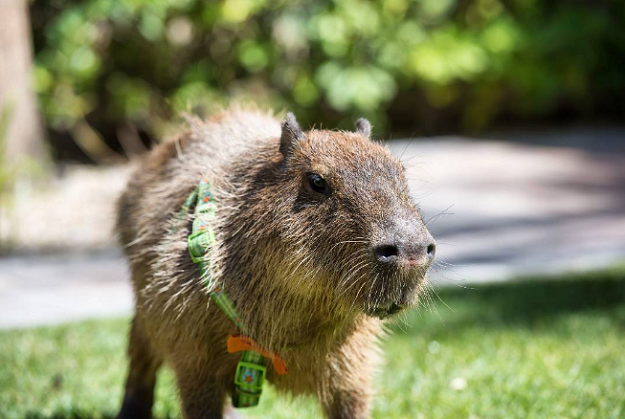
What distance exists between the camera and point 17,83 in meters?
8.32

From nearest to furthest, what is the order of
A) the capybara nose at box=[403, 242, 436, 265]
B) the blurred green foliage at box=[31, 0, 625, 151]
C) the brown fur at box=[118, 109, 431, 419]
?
the capybara nose at box=[403, 242, 436, 265], the brown fur at box=[118, 109, 431, 419], the blurred green foliage at box=[31, 0, 625, 151]

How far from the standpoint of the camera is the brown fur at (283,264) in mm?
2609

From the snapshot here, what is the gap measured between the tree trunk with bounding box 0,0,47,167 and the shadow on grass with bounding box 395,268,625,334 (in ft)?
15.6

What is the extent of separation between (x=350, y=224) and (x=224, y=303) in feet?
1.97

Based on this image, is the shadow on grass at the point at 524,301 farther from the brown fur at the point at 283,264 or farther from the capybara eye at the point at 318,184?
the capybara eye at the point at 318,184

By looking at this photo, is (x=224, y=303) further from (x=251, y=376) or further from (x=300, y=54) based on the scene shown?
(x=300, y=54)

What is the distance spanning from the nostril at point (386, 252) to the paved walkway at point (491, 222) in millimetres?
1961

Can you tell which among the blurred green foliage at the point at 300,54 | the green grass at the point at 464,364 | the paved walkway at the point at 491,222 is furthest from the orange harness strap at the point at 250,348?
the blurred green foliage at the point at 300,54

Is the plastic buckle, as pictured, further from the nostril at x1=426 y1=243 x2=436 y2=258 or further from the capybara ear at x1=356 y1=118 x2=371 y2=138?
the capybara ear at x1=356 y1=118 x2=371 y2=138

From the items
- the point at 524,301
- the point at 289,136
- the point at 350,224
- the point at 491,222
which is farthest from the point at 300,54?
the point at 350,224

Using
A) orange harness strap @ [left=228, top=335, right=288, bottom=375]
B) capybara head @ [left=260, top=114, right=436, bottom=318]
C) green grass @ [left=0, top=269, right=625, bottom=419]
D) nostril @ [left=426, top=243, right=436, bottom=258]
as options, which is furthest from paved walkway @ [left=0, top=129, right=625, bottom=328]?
nostril @ [left=426, top=243, right=436, bottom=258]

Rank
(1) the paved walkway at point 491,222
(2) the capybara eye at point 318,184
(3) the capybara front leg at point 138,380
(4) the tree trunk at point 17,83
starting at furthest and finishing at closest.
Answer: (4) the tree trunk at point 17,83 < (1) the paved walkway at point 491,222 < (3) the capybara front leg at point 138,380 < (2) the capybara eye at point 318,184

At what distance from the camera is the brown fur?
103 inches

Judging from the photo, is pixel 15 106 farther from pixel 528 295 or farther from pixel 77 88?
pixel 528 295
